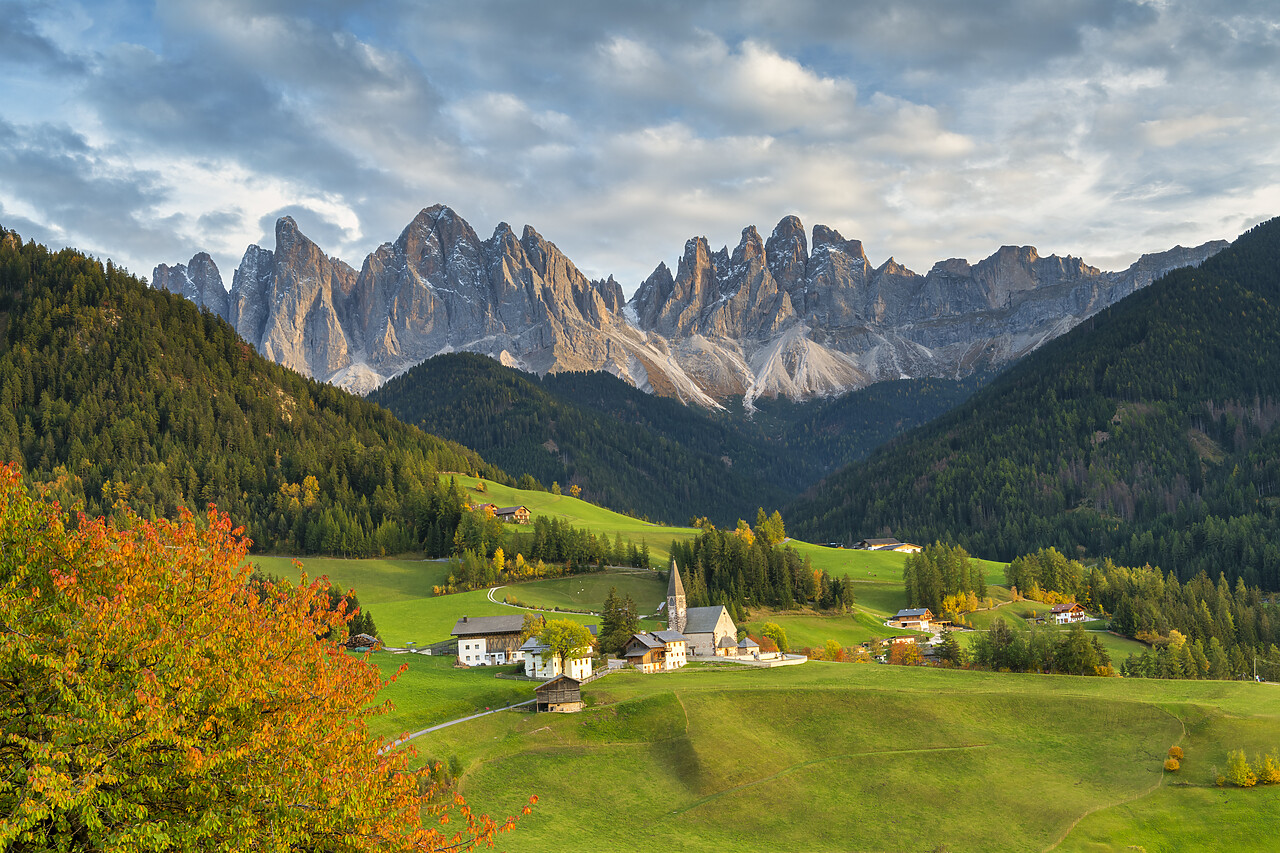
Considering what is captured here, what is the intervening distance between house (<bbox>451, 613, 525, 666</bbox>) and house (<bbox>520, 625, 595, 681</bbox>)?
232 inches

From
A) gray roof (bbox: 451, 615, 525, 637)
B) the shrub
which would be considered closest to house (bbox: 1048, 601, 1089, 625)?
the shrub

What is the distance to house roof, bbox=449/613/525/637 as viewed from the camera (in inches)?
3676

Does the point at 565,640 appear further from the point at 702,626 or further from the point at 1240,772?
the point at 1240,772

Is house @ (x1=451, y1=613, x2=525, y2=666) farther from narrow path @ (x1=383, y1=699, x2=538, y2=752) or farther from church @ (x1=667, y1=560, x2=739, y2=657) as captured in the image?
narrow path @ (x1=383, y1=699, x2=538, y2=752)

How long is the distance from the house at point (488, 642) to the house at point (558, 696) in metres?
24.0

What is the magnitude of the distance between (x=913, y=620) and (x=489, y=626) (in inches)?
2536

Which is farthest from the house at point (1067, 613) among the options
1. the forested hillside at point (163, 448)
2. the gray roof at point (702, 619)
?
the forested hillside at point (163, 448)

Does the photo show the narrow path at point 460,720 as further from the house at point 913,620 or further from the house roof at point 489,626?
the house at point 913,620

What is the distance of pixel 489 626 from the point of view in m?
94.3

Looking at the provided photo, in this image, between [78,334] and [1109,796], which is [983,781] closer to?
[1109,796]

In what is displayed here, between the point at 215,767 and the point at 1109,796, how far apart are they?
53819mm

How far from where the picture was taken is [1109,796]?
55719 mm

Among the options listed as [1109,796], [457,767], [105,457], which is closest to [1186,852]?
[1109,796]

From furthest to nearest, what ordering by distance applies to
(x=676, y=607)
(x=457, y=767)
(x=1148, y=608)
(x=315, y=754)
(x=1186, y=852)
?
(x=1148, y=608)
(x=676, y=607)
(x=457, y=767)
(x=1186, y=852)
(x=315, y=754)
